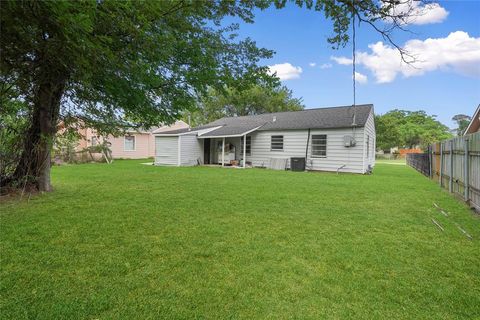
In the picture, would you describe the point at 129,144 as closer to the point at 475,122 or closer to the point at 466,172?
the point at 466,172

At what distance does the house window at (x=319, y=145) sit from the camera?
616 inches

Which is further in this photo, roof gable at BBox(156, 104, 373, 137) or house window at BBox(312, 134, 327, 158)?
house window at BBox(312, 134, 327, 158)

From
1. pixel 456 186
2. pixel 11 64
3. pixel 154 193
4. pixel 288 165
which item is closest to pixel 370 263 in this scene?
pixel 11 64

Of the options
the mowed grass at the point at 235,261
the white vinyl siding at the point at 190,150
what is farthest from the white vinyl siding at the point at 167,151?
the mowed grass at the point at 235,261

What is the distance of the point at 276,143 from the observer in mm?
17469

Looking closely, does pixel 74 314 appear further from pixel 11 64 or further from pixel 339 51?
pixel 339 51

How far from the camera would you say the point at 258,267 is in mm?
3189

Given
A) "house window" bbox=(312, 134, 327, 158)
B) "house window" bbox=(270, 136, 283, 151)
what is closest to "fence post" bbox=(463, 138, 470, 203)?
"house window" bbox=(312, 134, 327, 158)

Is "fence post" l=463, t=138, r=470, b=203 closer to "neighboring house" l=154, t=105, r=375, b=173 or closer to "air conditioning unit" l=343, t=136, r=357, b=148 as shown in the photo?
"neighboring house" l=154, t=105, r=375, b=173

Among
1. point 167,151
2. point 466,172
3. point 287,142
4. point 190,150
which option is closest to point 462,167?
point 466,172

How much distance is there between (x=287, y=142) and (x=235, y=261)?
45.9ft

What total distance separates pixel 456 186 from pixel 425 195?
797 mm

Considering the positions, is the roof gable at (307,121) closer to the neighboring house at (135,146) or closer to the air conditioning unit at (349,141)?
the air conditioning unit at (349,141)

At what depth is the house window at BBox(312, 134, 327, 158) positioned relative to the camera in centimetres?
1564
